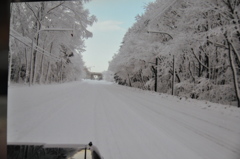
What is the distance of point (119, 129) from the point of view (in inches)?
85.9

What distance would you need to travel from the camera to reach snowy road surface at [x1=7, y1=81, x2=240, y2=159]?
1634 mm

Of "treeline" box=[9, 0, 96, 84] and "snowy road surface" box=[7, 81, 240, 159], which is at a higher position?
"treeline" box=[9, 0, 96, 84]

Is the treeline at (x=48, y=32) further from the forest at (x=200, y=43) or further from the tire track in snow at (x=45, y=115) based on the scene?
the forest at (x=200, y=43)

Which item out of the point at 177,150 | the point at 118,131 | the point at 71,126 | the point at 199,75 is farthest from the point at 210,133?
the point at 199,75

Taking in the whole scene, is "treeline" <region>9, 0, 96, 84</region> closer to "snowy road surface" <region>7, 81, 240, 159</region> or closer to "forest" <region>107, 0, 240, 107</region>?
"snowy road surface" <region>7, 81, 240, 159</region>

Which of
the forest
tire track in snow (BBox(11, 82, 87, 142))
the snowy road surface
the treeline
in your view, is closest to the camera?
the snowy road surface

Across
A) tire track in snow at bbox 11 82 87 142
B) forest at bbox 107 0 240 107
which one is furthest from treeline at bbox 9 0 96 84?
forest at bbox 107 0 240 107

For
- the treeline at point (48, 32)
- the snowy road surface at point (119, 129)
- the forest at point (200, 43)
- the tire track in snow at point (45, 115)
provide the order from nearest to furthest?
the snowy road surface at point (119, 129) → the tire track in snow at point (45, 115) → the treeline at point (48, 32) → the forest at point (200, 43)

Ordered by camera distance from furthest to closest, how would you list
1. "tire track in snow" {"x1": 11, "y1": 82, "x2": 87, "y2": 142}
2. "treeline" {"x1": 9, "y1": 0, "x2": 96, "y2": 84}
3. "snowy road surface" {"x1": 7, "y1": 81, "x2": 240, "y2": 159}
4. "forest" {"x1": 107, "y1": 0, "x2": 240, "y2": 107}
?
1. "forest" {"x1": 107, "y1": 0, "x2": 240, "y2": 107}
2. "treeline" {"x1": 9, "y1": 0, "x2": 96, "y2": 84}
3. "tire track in snow" {"x1": 11, "y1": 82, "x2": 87, "y2": 142}
4. "snowy road surface" {"x1": 7, "y1": 81, "x2": 240, "y2": 159}

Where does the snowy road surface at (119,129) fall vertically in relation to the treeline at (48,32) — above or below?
below

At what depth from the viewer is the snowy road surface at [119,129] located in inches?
64.3

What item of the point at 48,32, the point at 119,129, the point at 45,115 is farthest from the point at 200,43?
the point at 45,115

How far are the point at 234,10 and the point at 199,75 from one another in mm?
2741

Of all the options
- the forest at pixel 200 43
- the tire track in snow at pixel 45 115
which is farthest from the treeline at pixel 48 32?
the forest at pixel 200 43
